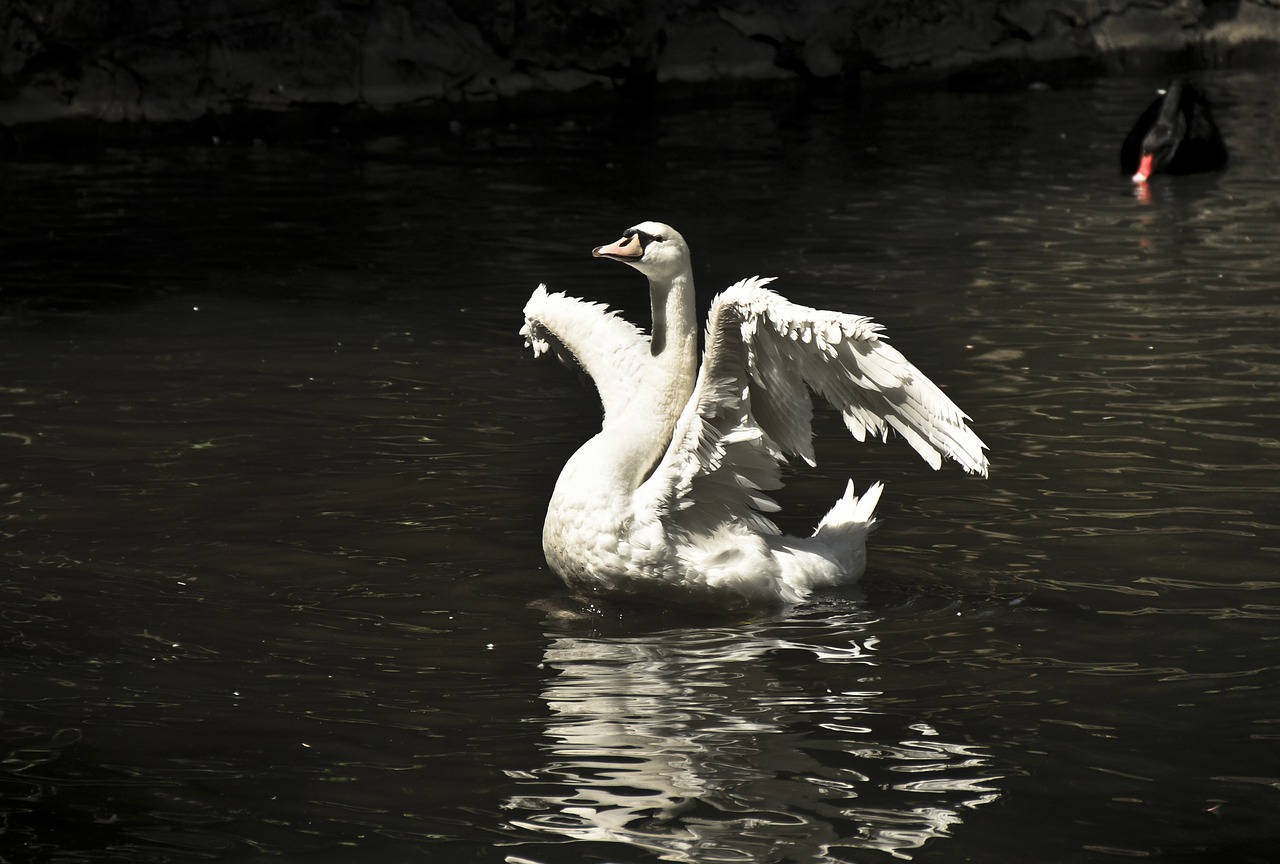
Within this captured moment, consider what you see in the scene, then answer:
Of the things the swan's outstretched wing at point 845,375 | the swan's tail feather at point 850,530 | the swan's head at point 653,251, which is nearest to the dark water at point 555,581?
the swan's tail feather at point 850,530

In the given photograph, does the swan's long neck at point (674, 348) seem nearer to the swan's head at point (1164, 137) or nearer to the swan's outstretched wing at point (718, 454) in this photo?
the swan's outstretched wing at point (718, 454)

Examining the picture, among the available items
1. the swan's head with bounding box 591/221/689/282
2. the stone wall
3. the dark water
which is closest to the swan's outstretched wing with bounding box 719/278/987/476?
the swan's head with bounding box 591/221/689/282

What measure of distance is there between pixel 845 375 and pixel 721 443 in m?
0.51

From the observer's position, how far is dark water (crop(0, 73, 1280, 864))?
4637 mm

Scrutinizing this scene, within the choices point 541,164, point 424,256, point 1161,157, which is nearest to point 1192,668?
point 424,256

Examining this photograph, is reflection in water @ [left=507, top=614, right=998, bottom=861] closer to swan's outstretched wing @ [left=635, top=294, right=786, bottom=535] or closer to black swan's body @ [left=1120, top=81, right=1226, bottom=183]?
swan's outstretched wing @ [left=635, top=294, right=786, bottom=535]

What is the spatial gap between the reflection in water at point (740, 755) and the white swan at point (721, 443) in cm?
31

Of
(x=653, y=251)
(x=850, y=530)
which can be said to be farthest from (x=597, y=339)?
(x=850, y=530)

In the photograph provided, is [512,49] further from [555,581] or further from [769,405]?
[769,405]

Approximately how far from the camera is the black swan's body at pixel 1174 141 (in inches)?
619

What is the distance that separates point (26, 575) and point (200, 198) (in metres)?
9.73

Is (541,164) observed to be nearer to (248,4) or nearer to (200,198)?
(200,198)

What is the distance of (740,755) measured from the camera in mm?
4973

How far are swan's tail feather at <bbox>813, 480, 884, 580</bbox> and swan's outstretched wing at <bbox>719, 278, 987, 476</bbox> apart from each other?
46cm
